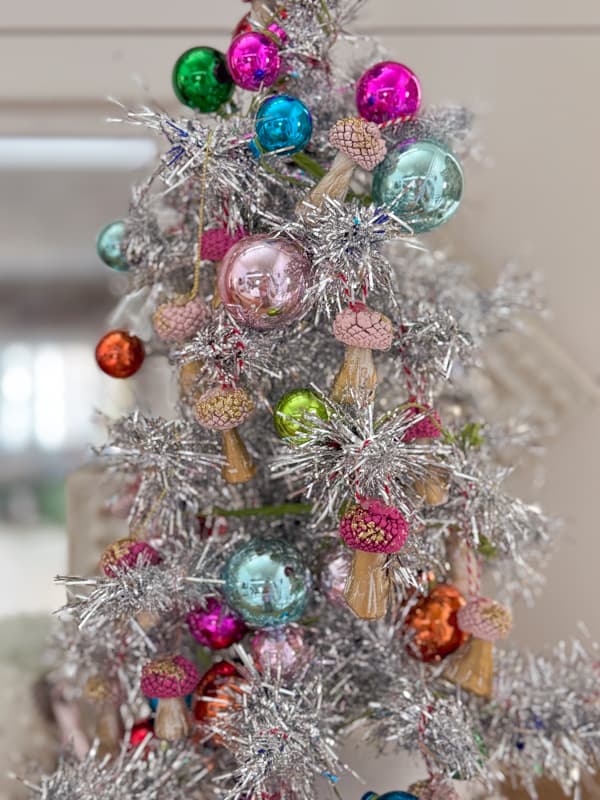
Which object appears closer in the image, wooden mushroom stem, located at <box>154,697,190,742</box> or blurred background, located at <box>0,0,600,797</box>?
wooden mushroom stem, located at <box>154,697,190,742</box>

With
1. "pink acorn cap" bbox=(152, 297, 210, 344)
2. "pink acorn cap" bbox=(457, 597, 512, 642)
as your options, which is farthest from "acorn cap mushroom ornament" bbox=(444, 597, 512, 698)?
"pink acorn cap" bbox=(152, 297, 210, 344)

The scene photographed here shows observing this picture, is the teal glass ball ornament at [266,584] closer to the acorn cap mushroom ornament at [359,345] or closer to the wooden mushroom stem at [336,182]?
the acorn cap mushroom ornament at [359,345]

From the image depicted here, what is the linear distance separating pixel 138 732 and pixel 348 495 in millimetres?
350

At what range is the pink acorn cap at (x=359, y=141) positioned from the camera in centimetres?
46

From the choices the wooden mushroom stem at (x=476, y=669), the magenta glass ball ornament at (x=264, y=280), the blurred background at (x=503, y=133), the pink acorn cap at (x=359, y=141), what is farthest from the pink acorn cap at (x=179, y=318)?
the blurred background at (x=503, y=133)

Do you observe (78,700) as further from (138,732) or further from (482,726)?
(482,726)

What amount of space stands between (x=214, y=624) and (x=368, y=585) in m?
0.17

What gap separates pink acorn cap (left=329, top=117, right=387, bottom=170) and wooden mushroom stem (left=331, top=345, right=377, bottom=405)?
133 mm

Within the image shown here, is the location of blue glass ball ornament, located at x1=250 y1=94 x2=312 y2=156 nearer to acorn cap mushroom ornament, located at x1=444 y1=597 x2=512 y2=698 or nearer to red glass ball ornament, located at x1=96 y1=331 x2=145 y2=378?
red glass ball ornament, located at x1=96 y1=331 x2=145 y2=378

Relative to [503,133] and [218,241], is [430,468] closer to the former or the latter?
[218,241]

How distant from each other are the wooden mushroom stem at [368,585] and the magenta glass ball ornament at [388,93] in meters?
0.33

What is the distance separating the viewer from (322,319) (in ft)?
1.85

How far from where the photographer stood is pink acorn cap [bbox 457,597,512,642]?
0.57 metres

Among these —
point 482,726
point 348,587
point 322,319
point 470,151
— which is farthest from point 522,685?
point 470,151
